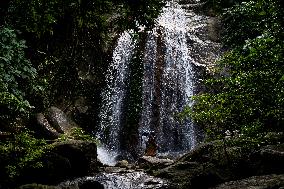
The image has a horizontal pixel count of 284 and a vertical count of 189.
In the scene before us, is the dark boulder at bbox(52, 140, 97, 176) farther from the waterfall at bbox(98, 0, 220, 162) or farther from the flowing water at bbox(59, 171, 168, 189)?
the waterfall at bbox(98, 0, 220, 162)

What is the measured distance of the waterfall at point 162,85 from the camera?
1603cm

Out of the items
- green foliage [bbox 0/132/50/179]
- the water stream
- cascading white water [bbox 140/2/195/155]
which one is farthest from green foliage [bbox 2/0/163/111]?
green foliage [bbox 0/132/50/179]

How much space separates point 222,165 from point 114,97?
1044cm

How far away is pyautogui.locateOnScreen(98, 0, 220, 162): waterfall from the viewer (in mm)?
16031

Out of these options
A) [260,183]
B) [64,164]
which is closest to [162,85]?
[64,164]

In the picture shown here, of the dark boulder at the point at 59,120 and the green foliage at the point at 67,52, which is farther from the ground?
the green foliage at the point at 67,52

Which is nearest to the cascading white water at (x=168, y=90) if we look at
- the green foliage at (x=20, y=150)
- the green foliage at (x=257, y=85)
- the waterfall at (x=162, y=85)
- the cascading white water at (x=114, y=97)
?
the waterfall at (x=162, y=85)

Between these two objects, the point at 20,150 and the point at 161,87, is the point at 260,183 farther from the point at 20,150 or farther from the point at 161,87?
the point at 161,87

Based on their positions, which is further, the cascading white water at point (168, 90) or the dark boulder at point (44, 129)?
the cascading white water at point (168, 90)

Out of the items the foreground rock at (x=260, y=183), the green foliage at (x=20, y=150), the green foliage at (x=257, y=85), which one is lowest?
the foreground rock at (x=260, y=183)

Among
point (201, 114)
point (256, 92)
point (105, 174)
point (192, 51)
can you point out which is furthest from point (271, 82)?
point (192, 51)

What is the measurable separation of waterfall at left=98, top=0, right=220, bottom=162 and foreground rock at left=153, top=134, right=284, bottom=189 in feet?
22.1

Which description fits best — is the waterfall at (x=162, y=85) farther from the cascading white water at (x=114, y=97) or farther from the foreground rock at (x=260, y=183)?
the foreground rock at (x=260, y=183)

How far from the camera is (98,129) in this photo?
16594 millimetres
